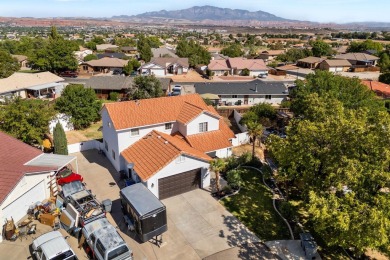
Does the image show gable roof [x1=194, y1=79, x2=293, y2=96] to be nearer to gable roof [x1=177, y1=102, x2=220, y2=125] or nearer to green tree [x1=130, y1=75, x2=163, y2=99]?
green tree [x1=130, y1=75, x2=163, y2=99]

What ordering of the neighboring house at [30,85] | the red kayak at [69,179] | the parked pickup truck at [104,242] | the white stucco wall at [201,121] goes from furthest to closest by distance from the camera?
the neighboring house at [30,85]
the white stucco wall at [201,121]
the red kayak at [69,179]
the parked pickup truck at [104,242]

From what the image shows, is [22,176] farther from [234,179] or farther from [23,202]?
[234,179]

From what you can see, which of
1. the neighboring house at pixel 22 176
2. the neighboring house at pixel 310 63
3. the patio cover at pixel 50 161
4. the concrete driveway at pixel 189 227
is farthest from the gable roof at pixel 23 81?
the neighboring house at pixel 310 63

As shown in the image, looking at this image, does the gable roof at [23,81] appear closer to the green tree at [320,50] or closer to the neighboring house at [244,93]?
the neighboring house at [244,93]

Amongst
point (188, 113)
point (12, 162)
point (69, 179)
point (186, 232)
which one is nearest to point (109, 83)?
point (188, 113)

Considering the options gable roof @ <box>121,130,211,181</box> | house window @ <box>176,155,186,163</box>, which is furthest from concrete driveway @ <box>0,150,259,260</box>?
house window @ <box>176,155,186,163</box>
